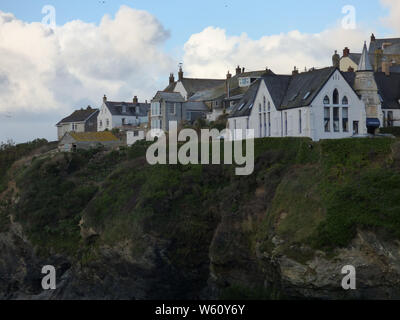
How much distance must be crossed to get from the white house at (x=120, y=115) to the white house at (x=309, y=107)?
35716 mm

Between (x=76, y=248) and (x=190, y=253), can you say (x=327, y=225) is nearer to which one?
(x=190, y=253)

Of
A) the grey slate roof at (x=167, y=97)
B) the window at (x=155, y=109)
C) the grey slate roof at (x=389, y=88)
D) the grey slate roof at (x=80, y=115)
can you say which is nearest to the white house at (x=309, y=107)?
the grey slate roof at (x=389, y=88)

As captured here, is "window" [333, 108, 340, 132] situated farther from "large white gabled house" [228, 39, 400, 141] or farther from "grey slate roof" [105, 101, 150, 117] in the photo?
"grey slate roof" [105, 101, 150, 117]

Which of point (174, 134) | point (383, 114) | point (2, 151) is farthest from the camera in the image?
point (2, 151)

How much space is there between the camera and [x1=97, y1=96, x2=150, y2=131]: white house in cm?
10559

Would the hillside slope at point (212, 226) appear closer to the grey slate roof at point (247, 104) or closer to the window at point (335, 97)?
the window at point (335, 97)

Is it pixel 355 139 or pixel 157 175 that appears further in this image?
pixel 157 175

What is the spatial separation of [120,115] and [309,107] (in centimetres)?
4606

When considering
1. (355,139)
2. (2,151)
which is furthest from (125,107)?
(355,139)

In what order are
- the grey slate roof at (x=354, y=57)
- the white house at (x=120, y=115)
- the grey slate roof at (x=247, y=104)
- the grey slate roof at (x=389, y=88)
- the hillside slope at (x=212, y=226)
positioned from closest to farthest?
the hillside slope at (x=212, y=226) < the grey slate roof at (x=247, y=104) < the grey slate roof at (x=389, y=88) < the grey slate roof at (x=354, y=57) < the white house at (x=120, y=115)

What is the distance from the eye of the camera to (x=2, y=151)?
97375 mm

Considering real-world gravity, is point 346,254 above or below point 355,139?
below

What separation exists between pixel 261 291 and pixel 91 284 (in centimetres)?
1763

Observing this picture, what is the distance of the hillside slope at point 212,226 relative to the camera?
162ft
